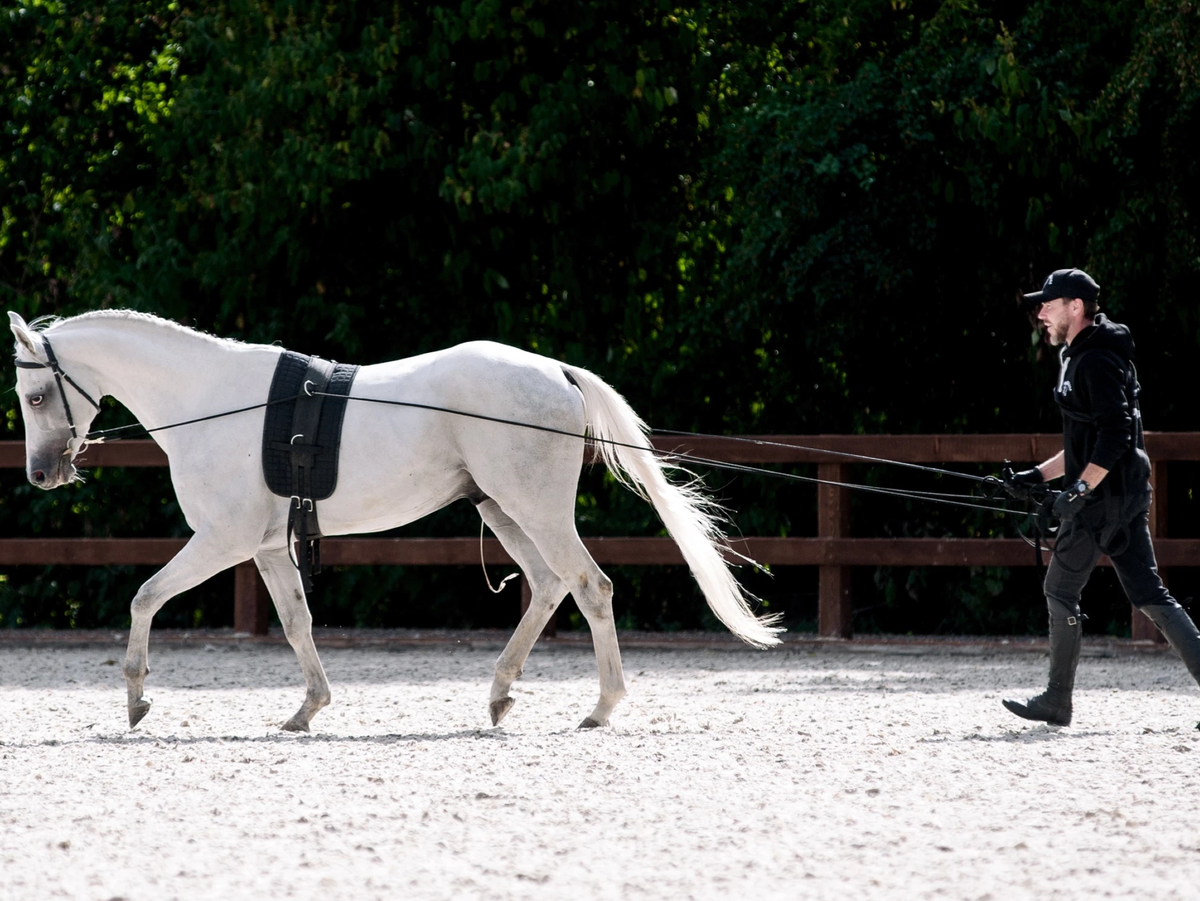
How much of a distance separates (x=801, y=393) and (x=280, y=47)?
14.6 feet

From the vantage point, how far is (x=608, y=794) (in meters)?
4.42

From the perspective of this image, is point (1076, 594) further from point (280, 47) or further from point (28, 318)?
point (28, 318)

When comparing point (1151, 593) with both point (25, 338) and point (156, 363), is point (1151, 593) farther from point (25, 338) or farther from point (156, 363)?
point (25, 338)

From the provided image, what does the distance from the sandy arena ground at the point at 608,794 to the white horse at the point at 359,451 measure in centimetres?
44

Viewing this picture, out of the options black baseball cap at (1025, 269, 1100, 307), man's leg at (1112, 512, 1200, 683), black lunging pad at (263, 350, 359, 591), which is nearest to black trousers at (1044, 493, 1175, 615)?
man's leg at (1112, 512, 1200, 683)

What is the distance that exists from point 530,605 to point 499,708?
0.49 metres

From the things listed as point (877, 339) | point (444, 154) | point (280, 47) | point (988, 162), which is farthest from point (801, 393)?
point (280, 47)

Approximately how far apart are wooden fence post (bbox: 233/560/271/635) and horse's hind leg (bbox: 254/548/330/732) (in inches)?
147

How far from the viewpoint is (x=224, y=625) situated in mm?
11953

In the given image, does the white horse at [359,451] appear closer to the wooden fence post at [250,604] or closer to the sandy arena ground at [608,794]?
the sandy arena ground at [608,794]

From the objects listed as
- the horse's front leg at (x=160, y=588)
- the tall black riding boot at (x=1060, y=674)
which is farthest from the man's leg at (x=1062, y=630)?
the horse's front leg at (x=160, y=588)

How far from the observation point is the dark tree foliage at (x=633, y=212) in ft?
31.6

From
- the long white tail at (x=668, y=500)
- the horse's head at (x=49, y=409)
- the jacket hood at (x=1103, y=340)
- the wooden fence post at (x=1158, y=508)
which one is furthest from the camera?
the wooden fence post at (x=1158, y=508)

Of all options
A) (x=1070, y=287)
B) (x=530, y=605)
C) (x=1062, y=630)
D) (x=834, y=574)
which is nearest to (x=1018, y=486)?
(x=1062, y=630)
